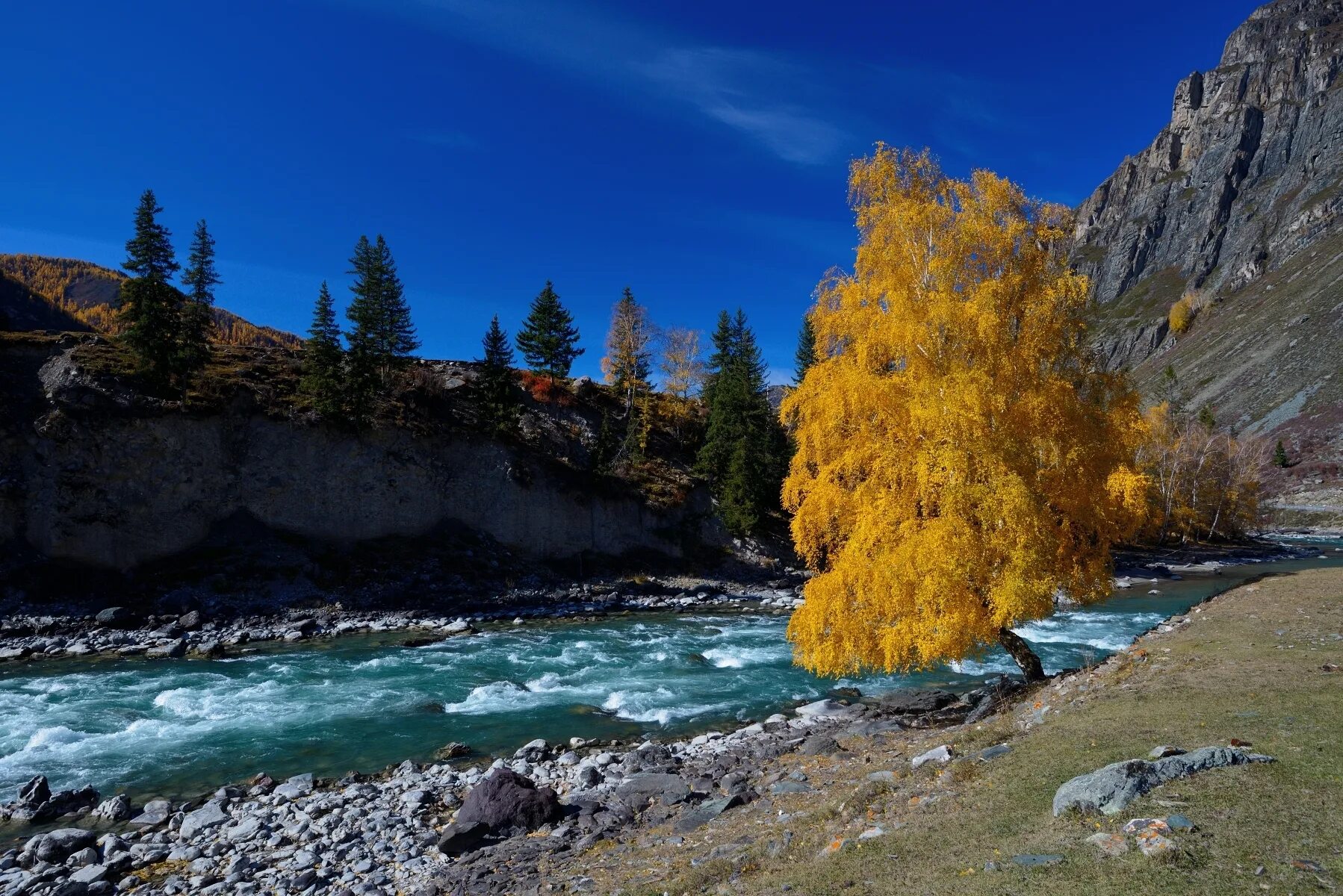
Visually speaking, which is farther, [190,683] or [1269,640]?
[190,683]

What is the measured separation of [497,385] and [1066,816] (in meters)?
48.3

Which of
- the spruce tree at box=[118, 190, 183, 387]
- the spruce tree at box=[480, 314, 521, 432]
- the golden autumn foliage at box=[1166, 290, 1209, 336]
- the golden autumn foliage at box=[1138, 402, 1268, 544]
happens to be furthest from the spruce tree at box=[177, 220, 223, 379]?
the golden autumn foliage at box=[1166, 290, 1209, 336]

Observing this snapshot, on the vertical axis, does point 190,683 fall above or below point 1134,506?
below

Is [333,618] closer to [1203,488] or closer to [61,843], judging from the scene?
[61,843]

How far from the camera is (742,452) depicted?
5175cm

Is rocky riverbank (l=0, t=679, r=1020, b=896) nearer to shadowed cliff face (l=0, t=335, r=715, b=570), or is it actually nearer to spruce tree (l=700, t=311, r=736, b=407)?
shadowed cliff face (l=0, t=335, r=715, b=570)

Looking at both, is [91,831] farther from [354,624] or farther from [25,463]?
[25,463]

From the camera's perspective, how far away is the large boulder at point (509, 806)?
423 inches

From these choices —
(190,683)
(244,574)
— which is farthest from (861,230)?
(244,574)

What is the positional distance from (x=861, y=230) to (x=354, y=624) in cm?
2940

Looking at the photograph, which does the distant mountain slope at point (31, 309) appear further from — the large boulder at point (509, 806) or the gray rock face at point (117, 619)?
the large boulder at point (509, 806)

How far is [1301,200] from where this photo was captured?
553 feet

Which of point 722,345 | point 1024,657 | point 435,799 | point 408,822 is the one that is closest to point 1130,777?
point 1024,657

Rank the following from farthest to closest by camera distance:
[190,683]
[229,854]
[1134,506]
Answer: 1. [190,683]
2. [1134,506]
3. [229,854]
